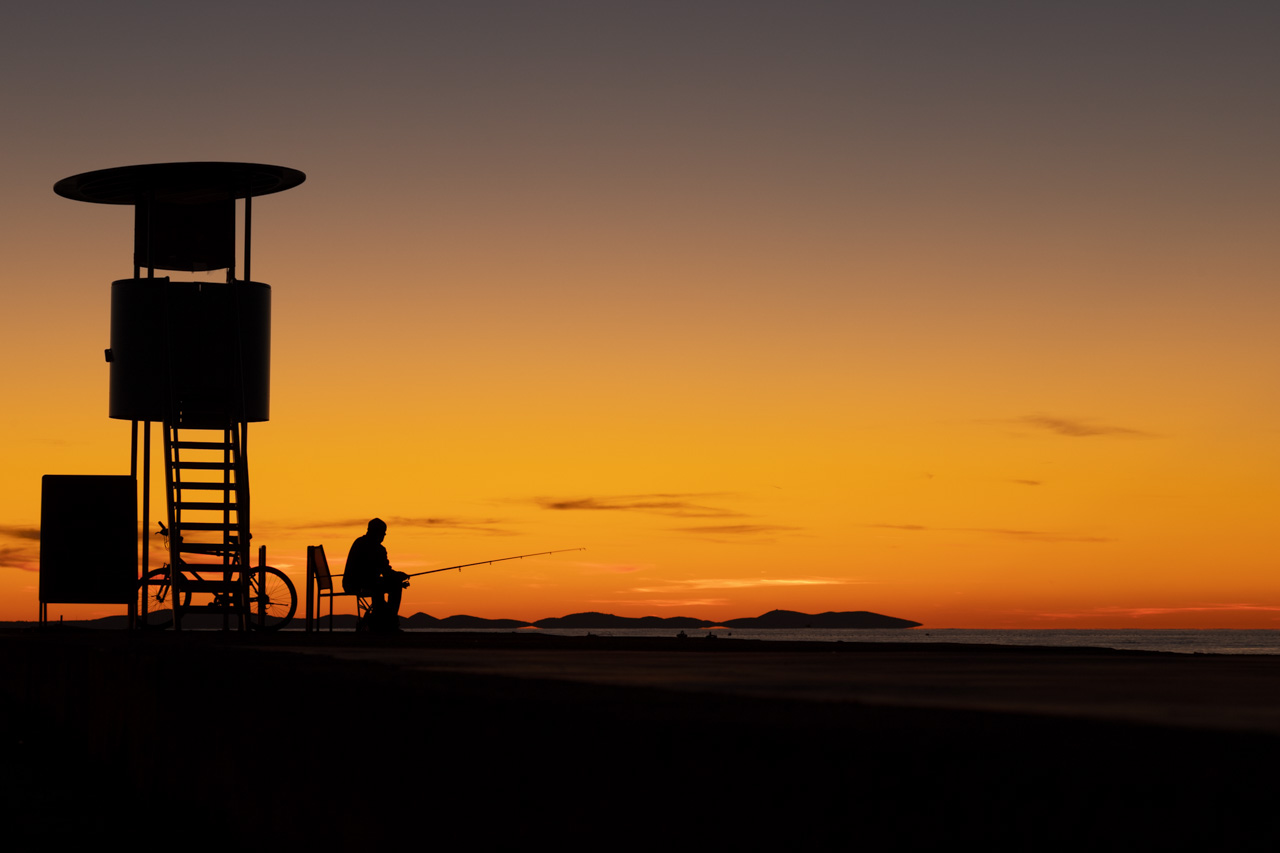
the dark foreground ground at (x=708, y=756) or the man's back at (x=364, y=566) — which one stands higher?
the man's back at (x=364, y=566)

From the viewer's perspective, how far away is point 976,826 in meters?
1.65

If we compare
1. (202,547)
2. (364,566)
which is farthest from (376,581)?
(202,547)

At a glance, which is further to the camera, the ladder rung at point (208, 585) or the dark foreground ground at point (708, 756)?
the ladder rung at point (208, 585)

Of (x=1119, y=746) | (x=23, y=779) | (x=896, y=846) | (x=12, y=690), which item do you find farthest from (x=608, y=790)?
(x=12, y=690)

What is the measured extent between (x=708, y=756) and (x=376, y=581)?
54.7ft

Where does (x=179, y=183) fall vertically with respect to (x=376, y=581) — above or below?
above

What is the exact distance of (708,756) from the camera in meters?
2.22

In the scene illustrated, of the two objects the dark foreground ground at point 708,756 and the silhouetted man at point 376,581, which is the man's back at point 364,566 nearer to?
the silhouetted man at point 376,581

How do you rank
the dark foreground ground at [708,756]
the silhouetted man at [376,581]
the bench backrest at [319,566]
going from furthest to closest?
the bench backrest at [319,566]
the silhouetted man at [376,581]
the dark foreground ground at [708,756]

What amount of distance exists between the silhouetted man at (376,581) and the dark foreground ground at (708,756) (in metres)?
11.5

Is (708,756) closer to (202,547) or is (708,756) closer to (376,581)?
(376,581)

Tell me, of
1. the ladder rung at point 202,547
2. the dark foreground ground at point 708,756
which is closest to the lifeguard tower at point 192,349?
the ladder rung at point 202,547

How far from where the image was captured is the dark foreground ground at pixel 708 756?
5.29ft

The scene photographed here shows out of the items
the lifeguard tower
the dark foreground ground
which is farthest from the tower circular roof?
the dark foreground ground
